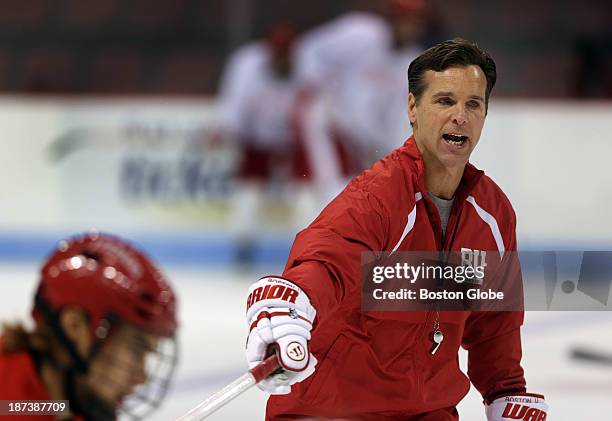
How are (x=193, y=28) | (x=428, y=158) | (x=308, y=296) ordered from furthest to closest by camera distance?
(x=193, y=28) → (x=428, y=158) → (x=308, y=296)

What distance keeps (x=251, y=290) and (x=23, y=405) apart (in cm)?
37

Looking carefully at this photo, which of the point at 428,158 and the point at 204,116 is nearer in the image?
the point at 428,158

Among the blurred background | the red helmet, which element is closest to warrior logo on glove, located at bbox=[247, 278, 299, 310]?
the red helmet

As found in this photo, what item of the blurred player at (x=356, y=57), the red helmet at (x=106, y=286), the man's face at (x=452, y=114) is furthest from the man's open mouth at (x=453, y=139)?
the blurred player at (x=356, y=57)

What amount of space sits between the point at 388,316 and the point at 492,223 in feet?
0.76

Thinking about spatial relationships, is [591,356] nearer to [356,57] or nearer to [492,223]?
[492,223]

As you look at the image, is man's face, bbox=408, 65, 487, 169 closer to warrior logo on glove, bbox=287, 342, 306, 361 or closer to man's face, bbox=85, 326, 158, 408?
warrior logo on glove, bbox=287, 342, 306, 361

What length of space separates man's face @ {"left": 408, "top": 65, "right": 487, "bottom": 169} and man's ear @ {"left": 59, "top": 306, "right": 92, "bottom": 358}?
574 mm

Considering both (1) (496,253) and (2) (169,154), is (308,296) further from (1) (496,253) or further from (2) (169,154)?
(2) (169,154)

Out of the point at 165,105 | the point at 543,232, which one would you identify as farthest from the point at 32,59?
the point at 543,232

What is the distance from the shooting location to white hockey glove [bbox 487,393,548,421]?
1.89 m

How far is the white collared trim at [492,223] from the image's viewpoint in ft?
5.88

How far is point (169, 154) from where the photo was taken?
7.05m

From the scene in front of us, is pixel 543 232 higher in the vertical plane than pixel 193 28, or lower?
lower
